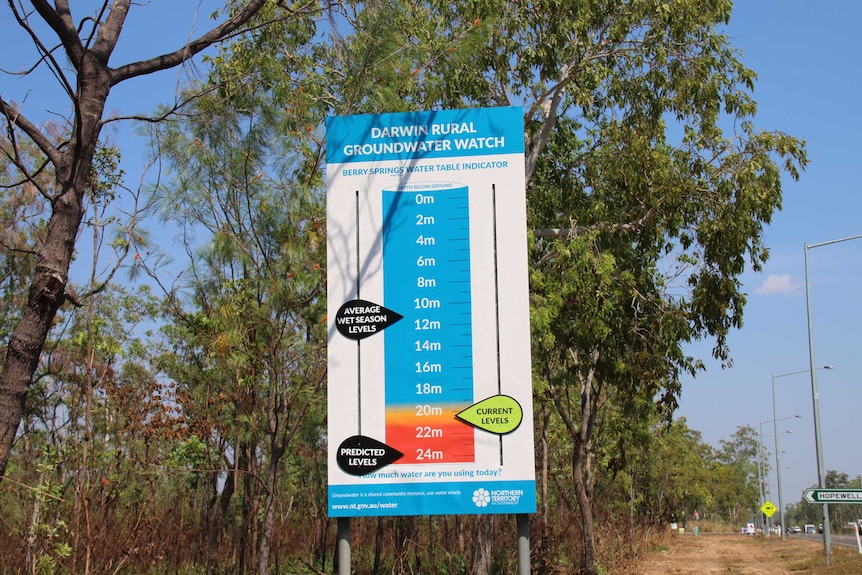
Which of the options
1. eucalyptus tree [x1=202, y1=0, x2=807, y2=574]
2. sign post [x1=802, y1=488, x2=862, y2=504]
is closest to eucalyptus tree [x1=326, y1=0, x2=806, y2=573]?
eucalyptus tree [x1=202, y1=0, x2=807, y2=574]

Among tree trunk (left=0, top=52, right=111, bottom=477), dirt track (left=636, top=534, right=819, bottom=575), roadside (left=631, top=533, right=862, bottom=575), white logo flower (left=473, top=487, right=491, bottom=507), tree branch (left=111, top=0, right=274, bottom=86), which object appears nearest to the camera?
white logo flower (left=473, top=487, right=491, bottom=507)

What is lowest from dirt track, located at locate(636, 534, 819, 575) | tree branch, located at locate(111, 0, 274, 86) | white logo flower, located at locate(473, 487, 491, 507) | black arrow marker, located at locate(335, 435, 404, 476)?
dirt track, located at locate(636, 534, 819, 575)

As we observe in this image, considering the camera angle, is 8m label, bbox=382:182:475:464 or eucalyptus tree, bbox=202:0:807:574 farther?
eucalyptus tree, bbox=202:0:807:574

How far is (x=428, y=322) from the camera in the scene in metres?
5.66

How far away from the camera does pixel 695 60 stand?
1492cm

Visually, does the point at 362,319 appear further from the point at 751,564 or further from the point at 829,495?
the point at 751,564

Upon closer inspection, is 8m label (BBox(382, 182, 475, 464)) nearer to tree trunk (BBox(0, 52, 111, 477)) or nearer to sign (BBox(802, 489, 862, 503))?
tree trunk (BBox(0, 52, 111, 477))

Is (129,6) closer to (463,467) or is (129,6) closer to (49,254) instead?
(49,254)

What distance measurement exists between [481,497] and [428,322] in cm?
114

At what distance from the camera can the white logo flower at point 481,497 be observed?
542cm

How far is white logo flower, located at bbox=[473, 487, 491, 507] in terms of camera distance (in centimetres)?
542

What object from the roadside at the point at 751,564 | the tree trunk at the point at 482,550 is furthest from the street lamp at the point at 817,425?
the tree trunk at the point at 482,550

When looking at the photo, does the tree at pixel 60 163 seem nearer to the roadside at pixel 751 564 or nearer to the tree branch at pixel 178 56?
the tree branch at pixel 178 56

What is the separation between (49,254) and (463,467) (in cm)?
316
